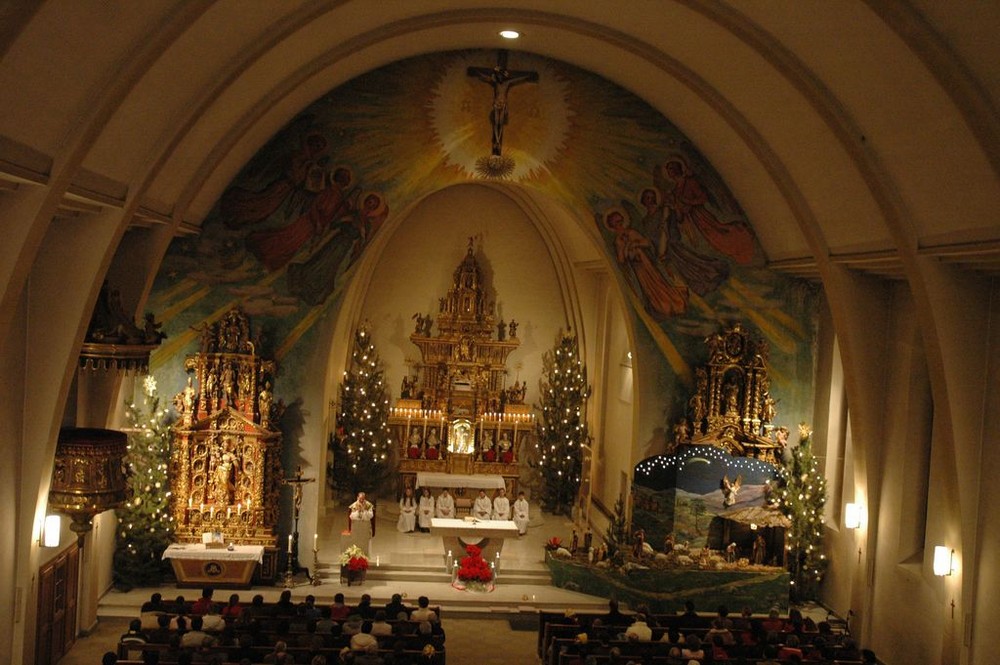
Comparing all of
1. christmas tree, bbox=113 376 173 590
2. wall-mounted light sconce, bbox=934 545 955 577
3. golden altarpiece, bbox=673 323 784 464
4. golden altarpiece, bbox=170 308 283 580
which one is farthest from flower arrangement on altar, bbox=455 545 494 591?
wall-mounted light sconce, bbox=934 545 955 577

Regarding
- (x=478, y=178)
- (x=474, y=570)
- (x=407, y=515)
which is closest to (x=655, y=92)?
(x=478, y=178)

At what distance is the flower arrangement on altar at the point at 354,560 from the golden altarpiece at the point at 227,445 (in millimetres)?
1240

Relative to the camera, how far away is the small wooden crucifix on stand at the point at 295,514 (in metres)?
18.5

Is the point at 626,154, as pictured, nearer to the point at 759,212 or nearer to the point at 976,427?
the point at 759,212

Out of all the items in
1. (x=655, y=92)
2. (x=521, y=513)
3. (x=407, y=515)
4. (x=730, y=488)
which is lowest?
(x=407, y=515)

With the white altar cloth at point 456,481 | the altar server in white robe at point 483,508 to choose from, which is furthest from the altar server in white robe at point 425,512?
the altar server in white robe at point 483,508

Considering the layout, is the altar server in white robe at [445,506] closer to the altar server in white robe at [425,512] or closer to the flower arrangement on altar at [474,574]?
the altar server in white robe at [425,512]

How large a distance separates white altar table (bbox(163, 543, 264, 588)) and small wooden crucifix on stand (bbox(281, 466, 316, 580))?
79cm

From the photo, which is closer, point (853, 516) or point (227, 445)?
point (853, 516)

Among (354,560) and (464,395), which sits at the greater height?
(464,395)

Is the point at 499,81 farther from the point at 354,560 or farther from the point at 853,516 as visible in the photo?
the point at 853,516

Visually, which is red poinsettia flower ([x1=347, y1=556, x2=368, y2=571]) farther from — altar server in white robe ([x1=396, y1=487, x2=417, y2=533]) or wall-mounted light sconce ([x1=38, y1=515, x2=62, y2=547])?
wall-mounted light sconce ([x1=38, y1=515, x2=62, y2=547])

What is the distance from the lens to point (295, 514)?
1866 cm

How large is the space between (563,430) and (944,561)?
1167 cm
